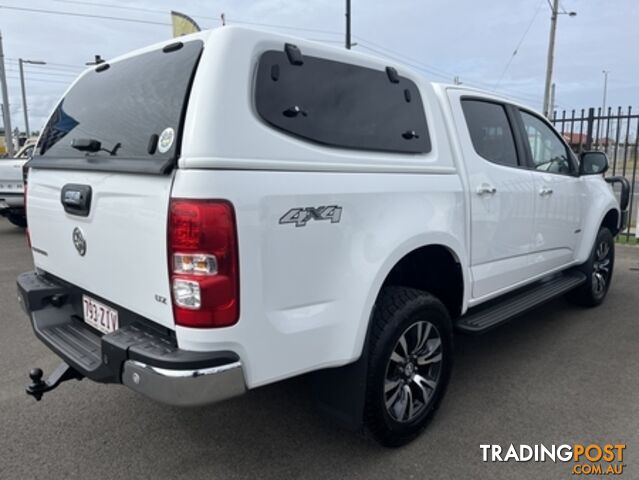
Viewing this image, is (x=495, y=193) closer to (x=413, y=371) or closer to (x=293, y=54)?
Result: (x=413, y=371)

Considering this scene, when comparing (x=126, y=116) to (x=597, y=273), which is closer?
(x=126, y=116)

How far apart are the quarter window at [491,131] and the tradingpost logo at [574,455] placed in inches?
69.5

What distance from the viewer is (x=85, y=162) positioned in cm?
242

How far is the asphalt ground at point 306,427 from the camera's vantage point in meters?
2.56

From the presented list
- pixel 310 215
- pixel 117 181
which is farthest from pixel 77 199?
pixel 310 215

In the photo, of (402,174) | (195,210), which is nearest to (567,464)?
(402,174)

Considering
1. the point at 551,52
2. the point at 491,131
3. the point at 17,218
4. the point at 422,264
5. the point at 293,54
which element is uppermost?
the point at 551,52

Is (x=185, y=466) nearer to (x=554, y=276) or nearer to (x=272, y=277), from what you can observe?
(x=272, y=277)

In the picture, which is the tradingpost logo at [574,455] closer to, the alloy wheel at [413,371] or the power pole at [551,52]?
the alloy wheel at [413,371]

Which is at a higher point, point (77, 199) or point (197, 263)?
point (77, 199)

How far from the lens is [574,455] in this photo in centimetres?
268

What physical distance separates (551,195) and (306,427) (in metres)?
2.65

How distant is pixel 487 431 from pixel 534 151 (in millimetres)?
2247

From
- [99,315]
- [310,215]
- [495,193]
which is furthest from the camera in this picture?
[495,193]
